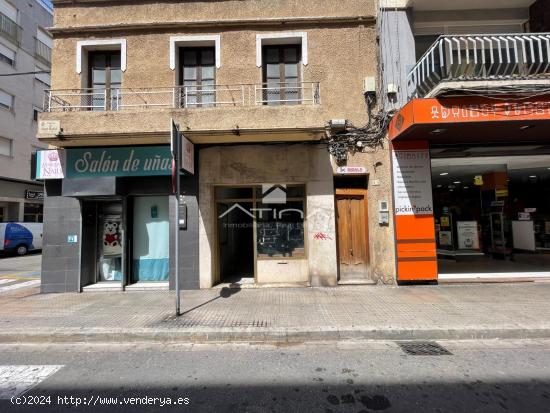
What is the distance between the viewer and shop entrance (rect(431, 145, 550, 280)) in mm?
9750

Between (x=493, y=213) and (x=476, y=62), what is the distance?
22.7ft

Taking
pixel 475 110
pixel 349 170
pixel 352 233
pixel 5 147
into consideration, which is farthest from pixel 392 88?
pixel 5 147

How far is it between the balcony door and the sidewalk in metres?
5.19

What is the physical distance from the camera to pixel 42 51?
24.7 meters

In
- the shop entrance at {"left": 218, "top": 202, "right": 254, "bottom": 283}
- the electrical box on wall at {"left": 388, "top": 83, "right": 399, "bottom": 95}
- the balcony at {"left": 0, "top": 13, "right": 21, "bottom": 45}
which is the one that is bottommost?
the shop entrance at {"left": 218, "top": 202, "right": 254, "bottom": 283}

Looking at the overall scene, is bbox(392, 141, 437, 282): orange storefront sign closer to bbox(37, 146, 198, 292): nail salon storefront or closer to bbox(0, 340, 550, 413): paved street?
bbox(0, 340, 550, 413): paved street

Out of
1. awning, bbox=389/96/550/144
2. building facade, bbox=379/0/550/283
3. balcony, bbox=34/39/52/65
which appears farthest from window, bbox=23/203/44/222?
awning, bbox=389/96/550/144

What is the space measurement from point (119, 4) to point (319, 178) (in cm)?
728

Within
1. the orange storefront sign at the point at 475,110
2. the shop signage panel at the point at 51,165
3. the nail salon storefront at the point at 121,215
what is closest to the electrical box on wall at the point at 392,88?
the orange storefront sign at the point at 475,110

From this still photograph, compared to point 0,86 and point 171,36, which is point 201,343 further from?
point 0,86

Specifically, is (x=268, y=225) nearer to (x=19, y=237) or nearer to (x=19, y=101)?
(x=19, y=237)

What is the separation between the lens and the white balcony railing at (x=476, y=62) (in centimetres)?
673

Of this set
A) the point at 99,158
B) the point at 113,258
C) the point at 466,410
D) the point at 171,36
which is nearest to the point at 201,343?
A: the point at 466,410

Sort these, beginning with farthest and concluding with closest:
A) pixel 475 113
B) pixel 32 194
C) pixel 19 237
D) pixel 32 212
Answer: pixel 32 212 < pixel 32 194 < pixel 19 237 < pixel 475 113
